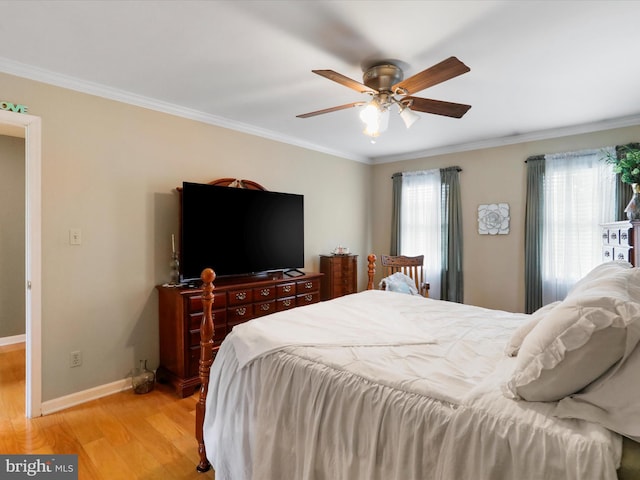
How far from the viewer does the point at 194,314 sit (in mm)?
2857

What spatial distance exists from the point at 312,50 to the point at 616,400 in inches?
90.0

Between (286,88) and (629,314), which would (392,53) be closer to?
(286,88)

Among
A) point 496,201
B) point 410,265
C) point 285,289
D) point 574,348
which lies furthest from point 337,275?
point 574,348

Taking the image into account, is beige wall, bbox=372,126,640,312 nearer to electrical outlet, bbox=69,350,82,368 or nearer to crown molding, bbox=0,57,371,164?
crown molding, bbox=0,57,371,164

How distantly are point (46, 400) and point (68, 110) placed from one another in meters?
2.24

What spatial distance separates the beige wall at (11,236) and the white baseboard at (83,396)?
2389mm

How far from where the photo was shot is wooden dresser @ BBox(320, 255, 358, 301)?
4.50 metres

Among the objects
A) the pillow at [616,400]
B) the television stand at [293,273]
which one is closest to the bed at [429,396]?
the pillow at [616,400]

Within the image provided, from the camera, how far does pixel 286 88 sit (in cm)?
278

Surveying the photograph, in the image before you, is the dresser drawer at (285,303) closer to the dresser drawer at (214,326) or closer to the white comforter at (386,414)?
the dresser drawer at (214,326)

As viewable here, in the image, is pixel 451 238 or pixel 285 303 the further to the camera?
pixel 451 238

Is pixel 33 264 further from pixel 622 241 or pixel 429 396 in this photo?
pixel 622 241

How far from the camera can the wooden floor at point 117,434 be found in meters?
1.95

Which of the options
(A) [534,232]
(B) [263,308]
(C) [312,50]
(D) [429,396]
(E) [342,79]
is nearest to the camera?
(D) [429,396]
